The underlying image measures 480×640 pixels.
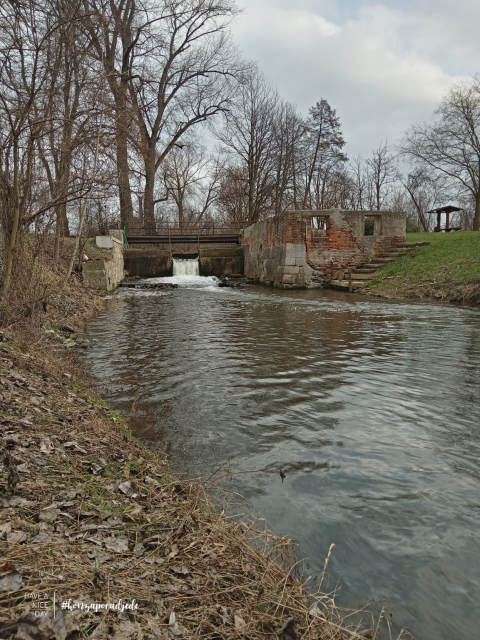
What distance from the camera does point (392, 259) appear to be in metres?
18.5

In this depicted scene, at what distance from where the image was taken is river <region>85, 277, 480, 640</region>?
223 centimetres

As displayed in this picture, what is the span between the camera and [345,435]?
374 centimetres

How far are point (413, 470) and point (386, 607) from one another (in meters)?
1.32

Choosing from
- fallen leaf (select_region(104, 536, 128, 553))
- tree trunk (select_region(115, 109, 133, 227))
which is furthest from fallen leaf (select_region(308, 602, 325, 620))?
tree trunk (select_region(115, 109, 133, 227))

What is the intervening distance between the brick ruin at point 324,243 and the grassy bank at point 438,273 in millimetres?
1444

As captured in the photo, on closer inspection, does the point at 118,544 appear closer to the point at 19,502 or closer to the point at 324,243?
the point at 19,502

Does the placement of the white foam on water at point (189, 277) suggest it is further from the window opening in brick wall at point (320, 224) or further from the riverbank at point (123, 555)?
the riverbank at point (123, 555)

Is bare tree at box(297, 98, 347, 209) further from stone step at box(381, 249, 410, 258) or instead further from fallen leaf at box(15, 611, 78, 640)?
fallen leaf at box(15, 611, 78, 640)

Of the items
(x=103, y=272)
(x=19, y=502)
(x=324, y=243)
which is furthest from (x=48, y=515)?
(x=324, y=243)

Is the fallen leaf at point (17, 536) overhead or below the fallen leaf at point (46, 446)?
overhead

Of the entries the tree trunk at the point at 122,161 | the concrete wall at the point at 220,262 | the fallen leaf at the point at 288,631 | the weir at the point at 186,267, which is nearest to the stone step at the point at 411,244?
the concrete wall at the point at 220,262

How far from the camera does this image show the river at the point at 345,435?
7.31ft

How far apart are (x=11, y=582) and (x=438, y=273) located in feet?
53.2

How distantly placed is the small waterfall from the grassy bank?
1034cm
